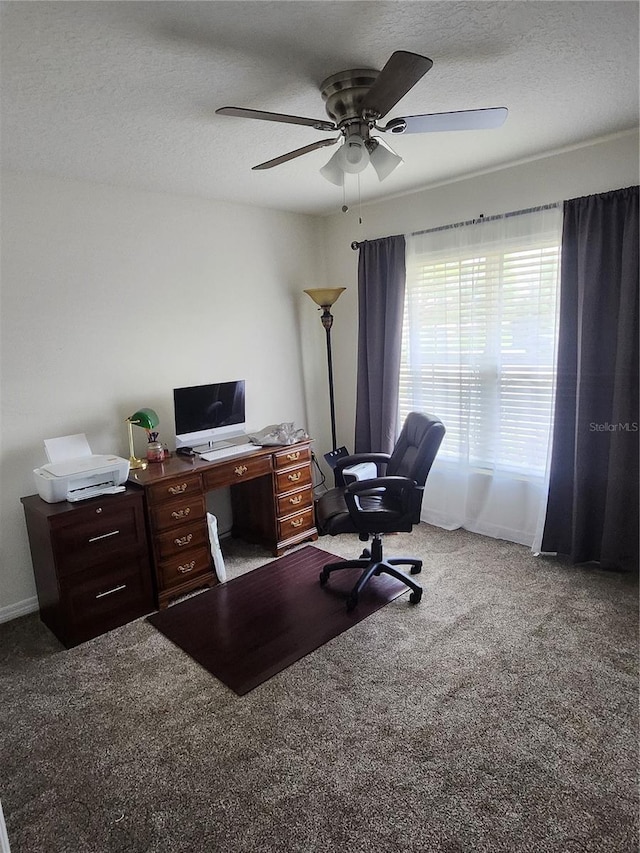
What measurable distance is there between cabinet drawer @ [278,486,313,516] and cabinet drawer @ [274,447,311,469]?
22cm

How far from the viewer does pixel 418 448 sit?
284 centimetres

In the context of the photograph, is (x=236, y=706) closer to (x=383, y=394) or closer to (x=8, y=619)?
(x=8, y=619)

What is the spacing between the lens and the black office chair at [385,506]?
2.67 meters

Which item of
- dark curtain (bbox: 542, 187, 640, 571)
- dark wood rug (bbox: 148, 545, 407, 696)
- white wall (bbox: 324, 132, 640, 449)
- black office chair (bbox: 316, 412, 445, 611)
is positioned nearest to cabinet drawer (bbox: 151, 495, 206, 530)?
dark wood rug (bbox: 148, 545, 407, 696)

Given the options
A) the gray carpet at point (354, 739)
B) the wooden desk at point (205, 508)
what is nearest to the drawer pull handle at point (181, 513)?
the wooden desk at point (205, 508)

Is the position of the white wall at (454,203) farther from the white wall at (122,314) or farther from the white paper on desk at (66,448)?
the white paper on desk at (66,448)

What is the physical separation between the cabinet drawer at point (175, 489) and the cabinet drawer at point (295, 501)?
0.68m

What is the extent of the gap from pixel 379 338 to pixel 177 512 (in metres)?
2.04

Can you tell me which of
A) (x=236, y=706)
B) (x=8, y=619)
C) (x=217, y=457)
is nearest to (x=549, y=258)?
(x=217, y=457)

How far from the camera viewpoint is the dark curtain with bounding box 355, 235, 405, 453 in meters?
3.77

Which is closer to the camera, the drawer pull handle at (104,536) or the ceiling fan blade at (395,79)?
the ceiling fan blade at (395,79)

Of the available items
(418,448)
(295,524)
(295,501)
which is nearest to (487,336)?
(418,448)

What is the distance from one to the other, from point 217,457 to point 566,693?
2.17 m

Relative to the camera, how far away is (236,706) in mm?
2072
